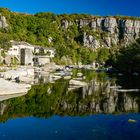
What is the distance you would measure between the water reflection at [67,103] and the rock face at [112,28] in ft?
406

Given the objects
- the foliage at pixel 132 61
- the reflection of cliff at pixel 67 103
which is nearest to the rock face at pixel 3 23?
the foliage at pixel 132 61

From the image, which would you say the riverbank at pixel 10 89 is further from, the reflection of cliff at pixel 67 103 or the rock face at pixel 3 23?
the rock face at pixel 3 23

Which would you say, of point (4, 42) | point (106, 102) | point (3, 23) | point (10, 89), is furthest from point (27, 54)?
point (106, 102)

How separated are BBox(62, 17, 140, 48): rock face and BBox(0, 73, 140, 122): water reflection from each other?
12385 cm

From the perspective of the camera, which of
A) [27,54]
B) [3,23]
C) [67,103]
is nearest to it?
[67,103]

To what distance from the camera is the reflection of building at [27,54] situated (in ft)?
366

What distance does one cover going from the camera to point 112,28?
177375 millimetres

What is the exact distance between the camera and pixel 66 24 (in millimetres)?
167500

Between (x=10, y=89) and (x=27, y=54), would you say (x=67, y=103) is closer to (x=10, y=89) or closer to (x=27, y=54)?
(x=10, y=89)

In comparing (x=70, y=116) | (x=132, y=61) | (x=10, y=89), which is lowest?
(x=70, y=116)

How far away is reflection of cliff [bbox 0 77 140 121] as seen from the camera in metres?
33.3

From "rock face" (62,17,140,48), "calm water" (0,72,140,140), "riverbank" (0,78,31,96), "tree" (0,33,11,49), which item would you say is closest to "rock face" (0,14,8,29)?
"tree" (0,33,11,49)

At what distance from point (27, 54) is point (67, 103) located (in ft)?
248

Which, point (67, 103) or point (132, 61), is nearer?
point (67, 103)
